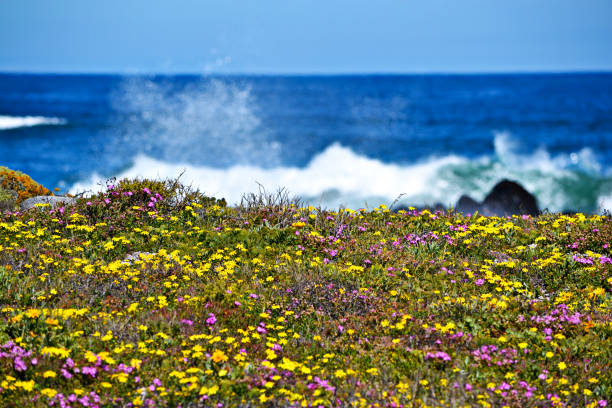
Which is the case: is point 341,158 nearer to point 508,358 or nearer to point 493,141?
point 493,141

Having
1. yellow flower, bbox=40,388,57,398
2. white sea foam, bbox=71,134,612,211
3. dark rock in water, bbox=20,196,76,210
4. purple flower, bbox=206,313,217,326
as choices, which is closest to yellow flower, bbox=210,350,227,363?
purple flower, bbox=206,313,217,326

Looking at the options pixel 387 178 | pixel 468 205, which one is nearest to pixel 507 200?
pixel 468 205

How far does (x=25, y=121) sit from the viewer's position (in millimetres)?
68062

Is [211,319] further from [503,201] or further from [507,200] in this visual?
[507,200]

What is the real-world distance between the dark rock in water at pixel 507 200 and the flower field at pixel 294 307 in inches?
363

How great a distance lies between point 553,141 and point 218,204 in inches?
2101

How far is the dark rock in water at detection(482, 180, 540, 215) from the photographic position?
68.8ft

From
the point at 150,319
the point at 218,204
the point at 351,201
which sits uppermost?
the point at 351,201

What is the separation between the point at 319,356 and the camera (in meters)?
6.88

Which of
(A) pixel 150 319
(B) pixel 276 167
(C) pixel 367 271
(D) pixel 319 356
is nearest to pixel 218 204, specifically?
(C) pixel 367 271

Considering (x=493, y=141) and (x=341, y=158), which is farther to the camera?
(x=493, y=141)

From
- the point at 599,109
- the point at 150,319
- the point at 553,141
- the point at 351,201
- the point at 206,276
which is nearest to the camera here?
the point at 150,319

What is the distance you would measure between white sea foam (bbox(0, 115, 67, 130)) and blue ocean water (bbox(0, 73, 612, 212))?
17 cm

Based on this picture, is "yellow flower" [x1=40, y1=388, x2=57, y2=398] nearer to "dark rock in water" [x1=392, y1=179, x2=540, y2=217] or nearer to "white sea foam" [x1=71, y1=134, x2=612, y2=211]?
"dark rock in water" [x1=392, y1=179, x2=540, y2=217]
